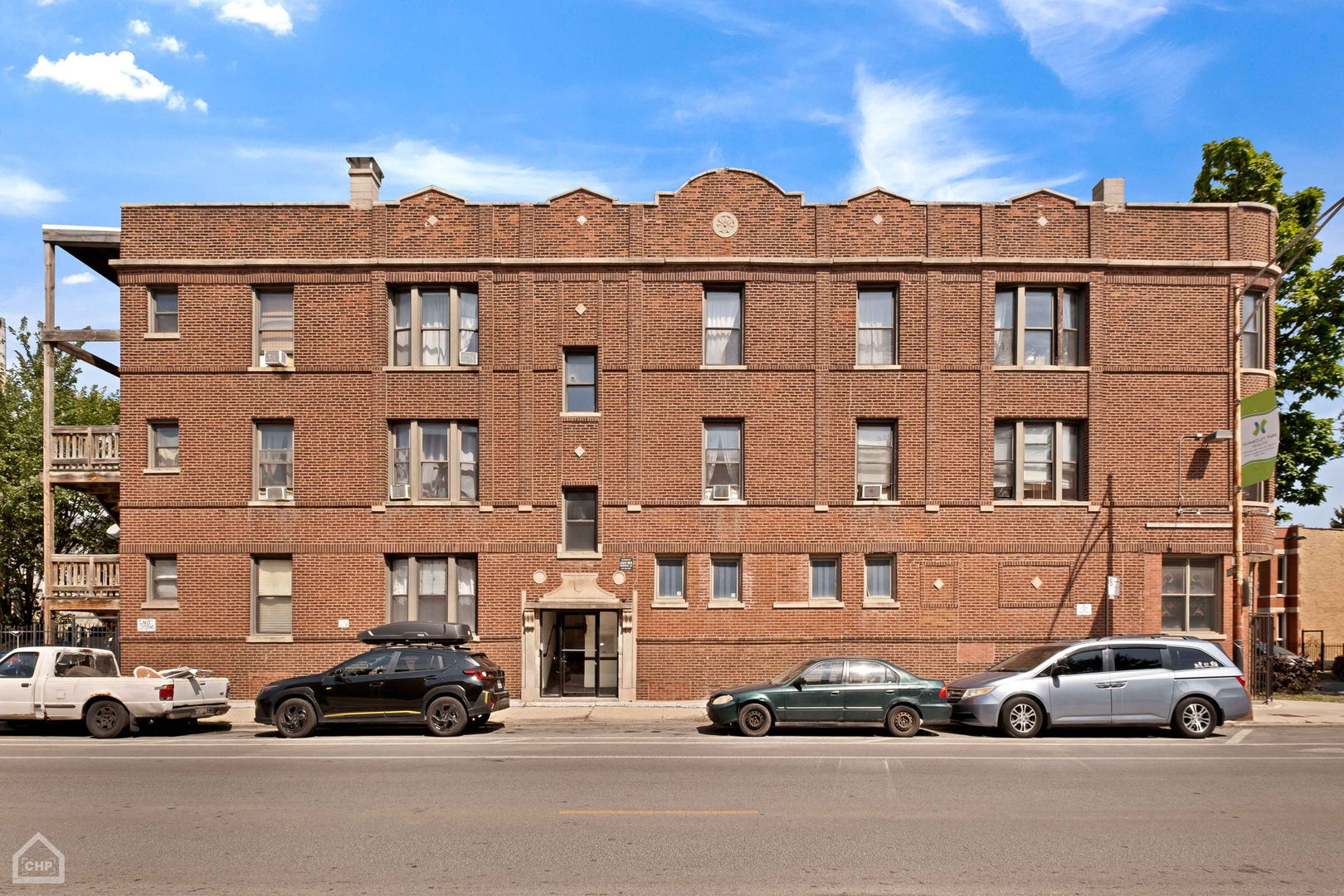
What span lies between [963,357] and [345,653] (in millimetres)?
15855

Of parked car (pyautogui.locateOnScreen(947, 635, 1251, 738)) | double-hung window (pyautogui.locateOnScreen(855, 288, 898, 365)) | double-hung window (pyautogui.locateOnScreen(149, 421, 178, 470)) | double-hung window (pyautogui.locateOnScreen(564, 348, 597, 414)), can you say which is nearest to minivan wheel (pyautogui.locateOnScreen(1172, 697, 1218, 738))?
parked car (pyautogui.locateOnScreen(947, 635, 1251, 738))

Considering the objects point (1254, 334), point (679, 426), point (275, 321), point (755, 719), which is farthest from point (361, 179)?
point (1254, 334)

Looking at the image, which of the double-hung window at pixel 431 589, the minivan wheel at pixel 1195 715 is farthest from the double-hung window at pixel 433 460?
the minivan wheel at pixel 1195 715

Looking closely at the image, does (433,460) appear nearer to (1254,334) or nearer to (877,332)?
(877,332)

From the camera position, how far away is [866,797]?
11.2 metres

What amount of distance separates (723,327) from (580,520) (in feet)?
18.6

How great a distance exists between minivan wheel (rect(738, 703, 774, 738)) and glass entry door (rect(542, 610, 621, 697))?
253 inches

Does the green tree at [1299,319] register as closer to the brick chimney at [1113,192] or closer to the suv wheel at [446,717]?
the brick chimney at [1113,192]

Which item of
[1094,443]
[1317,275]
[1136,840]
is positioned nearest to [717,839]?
[1136,840]

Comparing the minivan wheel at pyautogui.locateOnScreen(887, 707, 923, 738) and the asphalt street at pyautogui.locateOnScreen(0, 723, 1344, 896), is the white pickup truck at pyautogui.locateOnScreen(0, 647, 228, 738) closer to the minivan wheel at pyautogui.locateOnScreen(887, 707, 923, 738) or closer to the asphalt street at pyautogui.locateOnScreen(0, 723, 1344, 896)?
the asphalt street at pyautogui.locateOnScreen(0, 723, 1344, 896)

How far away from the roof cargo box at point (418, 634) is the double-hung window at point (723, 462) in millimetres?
6788

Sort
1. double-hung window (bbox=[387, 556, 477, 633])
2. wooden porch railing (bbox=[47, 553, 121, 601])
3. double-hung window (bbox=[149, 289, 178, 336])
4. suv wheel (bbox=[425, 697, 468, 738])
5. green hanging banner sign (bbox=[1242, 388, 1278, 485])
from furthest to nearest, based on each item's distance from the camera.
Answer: wooden porch railing (bbox=[47, 553, 121, 601])
double-hung window (bbox=[149, 289, 178, 336])
double-hung window (bbox=[387, 556, 477, 633])
green hanging banner sign (bbox=[1242, 388, 1278, 485])
suv wheel (bbox=[425, 697, 468, 738])

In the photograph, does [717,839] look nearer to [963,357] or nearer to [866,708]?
[866,708]

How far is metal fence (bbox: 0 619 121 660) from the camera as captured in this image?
25078 millimetres
